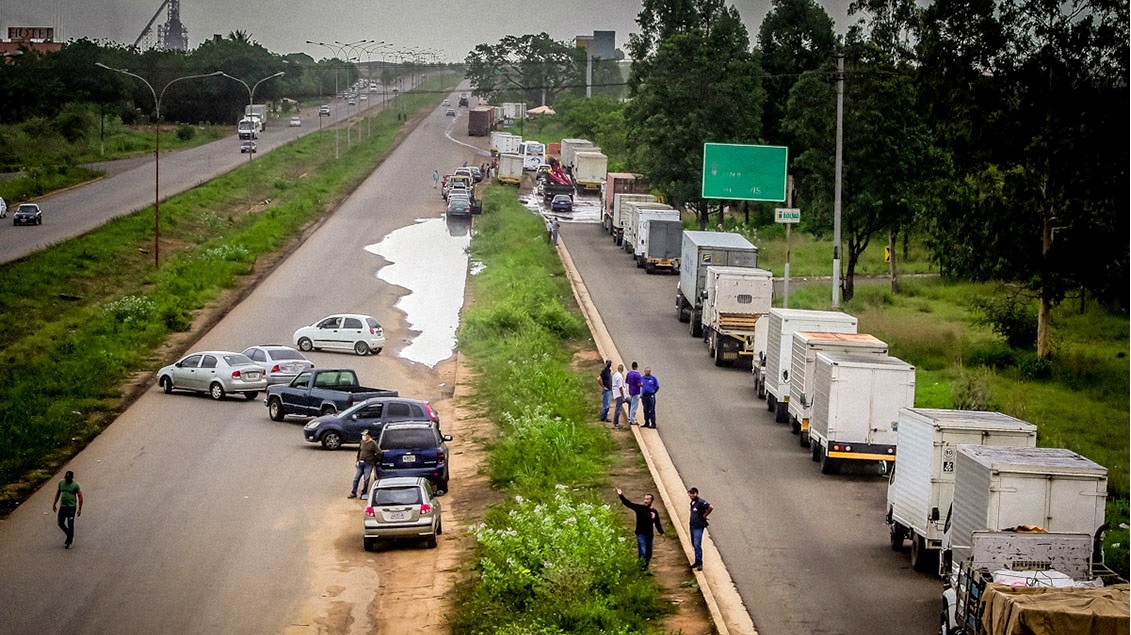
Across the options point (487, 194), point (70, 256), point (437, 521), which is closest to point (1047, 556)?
point (437, 521)

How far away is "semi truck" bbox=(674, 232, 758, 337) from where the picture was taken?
153ft

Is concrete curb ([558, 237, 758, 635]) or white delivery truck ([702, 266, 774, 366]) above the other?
white delivery truck ([702, 266, 774, 366])

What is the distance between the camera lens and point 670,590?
20.5 m

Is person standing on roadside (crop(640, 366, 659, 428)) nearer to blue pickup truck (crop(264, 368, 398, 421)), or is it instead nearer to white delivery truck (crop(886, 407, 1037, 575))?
blue pickup truck (crop(264, 368, 398, 421))

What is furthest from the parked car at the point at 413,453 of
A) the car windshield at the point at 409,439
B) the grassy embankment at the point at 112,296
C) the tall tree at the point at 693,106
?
the tall tree at the point at 693,106

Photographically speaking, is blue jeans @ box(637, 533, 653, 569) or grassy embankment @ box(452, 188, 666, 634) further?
blue jeans @ box(637, 533, 653, 569)

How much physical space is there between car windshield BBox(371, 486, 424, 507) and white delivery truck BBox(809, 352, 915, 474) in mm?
9135

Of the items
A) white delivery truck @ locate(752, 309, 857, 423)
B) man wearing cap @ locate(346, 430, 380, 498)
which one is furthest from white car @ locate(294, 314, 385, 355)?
man wearing cap @ locate(346, 430, 380, 498)

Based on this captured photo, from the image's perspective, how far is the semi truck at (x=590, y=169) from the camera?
96.3m

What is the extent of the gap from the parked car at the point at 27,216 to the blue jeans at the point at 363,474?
168ft

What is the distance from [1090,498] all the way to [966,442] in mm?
2704

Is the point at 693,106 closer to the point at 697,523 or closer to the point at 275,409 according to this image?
the point at 275,409

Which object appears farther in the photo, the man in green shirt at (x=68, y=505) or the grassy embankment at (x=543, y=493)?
the man in green shirt at (x=68, y=505)

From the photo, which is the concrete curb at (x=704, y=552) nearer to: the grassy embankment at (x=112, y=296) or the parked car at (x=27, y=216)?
the grassy embankment at (x=112, y=296)
